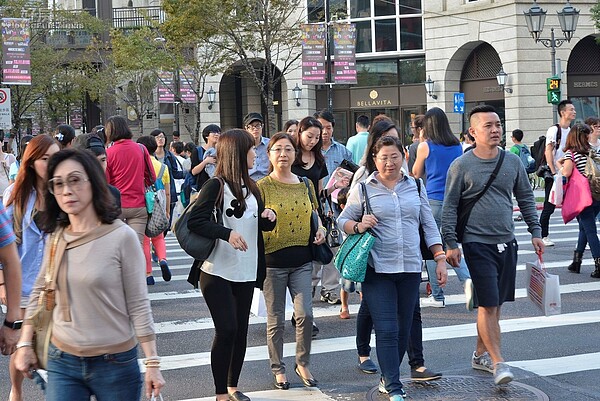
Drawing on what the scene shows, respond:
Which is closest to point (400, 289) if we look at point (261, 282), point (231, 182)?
point (261, 282)

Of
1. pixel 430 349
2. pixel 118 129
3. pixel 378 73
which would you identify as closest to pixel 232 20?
pixel 378 73

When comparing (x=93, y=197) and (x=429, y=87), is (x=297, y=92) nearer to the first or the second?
(x=429, y=87)

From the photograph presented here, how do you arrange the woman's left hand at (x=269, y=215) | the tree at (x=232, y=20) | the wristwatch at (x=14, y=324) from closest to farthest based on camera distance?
the wristwatch at (x=14, y=324), the woman's left hand at (x=269, y=215), the tree at (x=232, y=20)

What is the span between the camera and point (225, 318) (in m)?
6.08

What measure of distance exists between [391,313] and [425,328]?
9.38 ft

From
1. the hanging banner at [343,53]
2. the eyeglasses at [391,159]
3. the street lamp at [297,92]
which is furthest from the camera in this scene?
the street lamp at [297,92]

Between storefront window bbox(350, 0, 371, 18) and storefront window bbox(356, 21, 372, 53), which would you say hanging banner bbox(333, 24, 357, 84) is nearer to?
storefront window bbox(356, 21, 372, 53)

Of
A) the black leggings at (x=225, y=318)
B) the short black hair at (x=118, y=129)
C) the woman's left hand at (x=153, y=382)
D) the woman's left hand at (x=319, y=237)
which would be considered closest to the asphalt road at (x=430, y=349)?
the black leggings at (x=225, y=318)

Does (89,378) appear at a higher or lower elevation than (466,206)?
lower

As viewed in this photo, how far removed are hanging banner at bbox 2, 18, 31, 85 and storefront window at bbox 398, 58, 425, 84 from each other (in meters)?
17.8

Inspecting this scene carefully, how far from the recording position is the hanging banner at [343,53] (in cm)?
3084

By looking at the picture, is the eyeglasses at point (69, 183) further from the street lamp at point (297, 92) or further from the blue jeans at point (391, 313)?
the street lamp at point (297, 92)

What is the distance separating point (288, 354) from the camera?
800 cm

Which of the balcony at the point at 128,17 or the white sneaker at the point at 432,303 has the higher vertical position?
the balcony at the point at 128,17
